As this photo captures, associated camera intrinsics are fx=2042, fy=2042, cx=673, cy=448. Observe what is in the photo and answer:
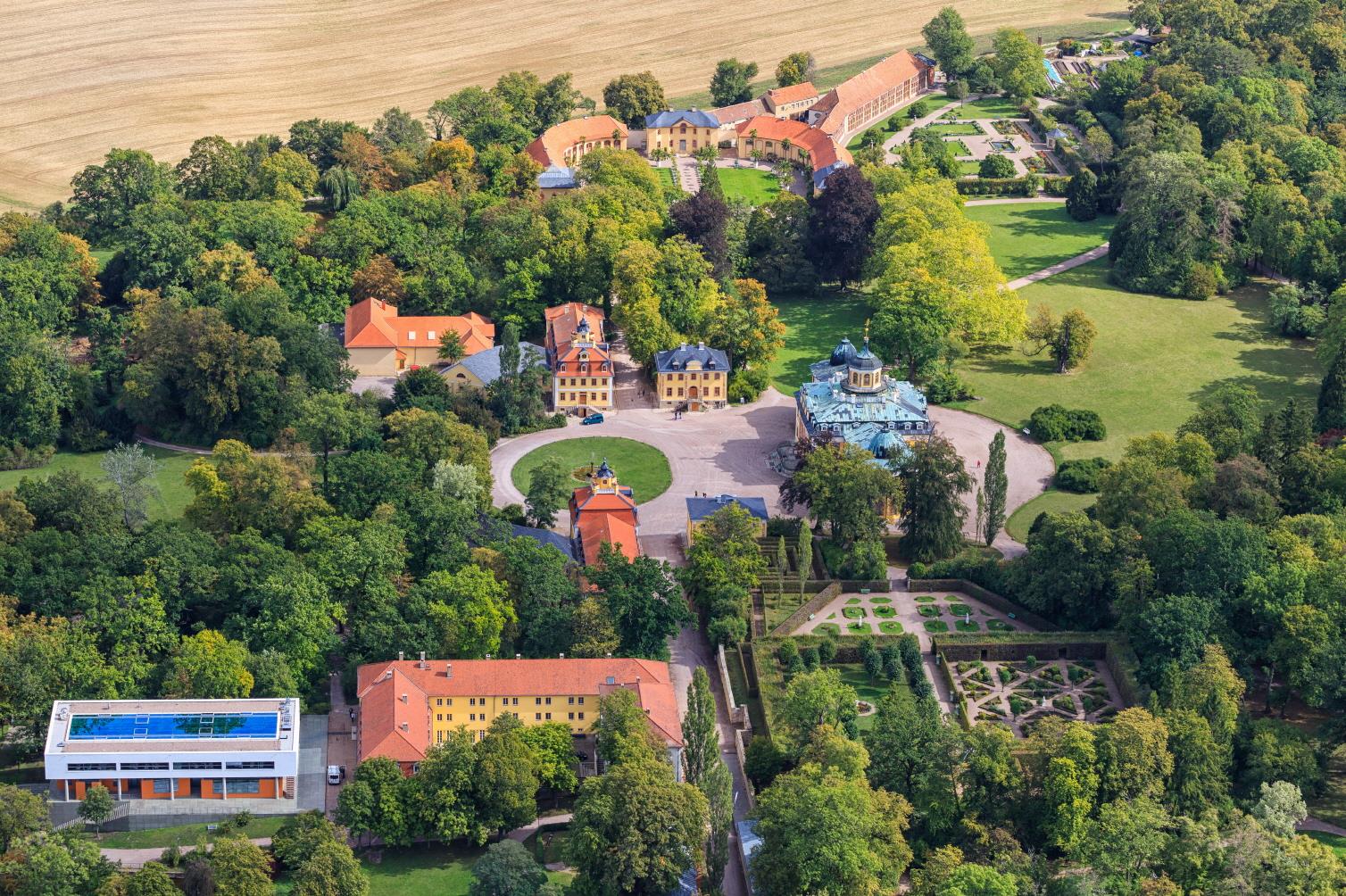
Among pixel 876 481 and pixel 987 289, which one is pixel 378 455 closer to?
pixel 876 481

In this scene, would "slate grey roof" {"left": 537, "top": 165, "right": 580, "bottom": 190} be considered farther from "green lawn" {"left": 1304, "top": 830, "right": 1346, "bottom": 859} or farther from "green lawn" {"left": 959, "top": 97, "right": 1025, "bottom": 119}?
"green lawn" {"left": 1304, "top": 830, "right": 1346, "bottom": 859}

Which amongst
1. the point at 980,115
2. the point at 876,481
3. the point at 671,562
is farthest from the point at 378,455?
the point at 980,115

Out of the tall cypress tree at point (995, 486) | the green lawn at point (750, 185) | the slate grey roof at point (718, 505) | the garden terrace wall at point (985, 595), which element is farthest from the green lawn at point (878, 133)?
the garden terrace wall at point (985, 595)

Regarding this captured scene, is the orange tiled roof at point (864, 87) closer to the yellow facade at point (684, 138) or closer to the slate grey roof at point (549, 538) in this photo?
the yellow facade at point (684, 138)

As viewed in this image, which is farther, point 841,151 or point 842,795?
point 841,151

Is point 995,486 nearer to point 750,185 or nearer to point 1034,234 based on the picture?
point 1034,234

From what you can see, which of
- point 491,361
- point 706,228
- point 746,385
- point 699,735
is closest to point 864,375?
point 746,385

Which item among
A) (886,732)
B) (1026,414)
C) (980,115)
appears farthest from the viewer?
(980,115)
